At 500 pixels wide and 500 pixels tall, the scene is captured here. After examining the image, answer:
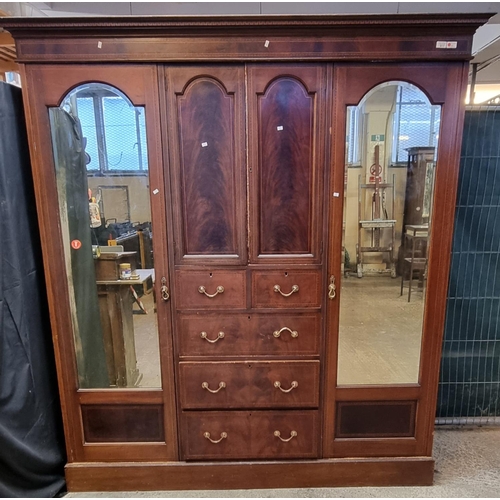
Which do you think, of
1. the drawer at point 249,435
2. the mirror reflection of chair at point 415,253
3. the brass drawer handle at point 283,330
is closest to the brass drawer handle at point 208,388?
the drawer at point 249,435

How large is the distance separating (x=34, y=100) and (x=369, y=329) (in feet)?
5.58

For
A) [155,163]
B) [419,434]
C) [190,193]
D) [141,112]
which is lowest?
[419,434]

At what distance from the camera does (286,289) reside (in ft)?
4.73

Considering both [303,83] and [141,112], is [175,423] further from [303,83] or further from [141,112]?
[303,83]

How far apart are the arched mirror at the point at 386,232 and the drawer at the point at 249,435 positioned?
0.30 meters

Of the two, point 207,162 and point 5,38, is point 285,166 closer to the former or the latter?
point 207,162

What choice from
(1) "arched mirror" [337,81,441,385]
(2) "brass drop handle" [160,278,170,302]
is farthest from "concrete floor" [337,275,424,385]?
(2) "brass drop handle" [160,278,170,302]

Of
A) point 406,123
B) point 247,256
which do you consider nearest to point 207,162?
point 247,256

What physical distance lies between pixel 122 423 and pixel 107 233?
2.88ft

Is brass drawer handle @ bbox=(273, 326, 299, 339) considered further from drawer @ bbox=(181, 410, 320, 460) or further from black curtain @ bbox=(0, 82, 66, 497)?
black curtain @ bbox=(0, 82, 66, 497)

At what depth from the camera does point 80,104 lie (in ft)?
4.58

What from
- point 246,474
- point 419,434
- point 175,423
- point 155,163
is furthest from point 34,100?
point 419,434

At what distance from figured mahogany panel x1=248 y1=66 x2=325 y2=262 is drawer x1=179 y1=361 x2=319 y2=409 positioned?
50cm

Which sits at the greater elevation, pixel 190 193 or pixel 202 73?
pixel 202 73
